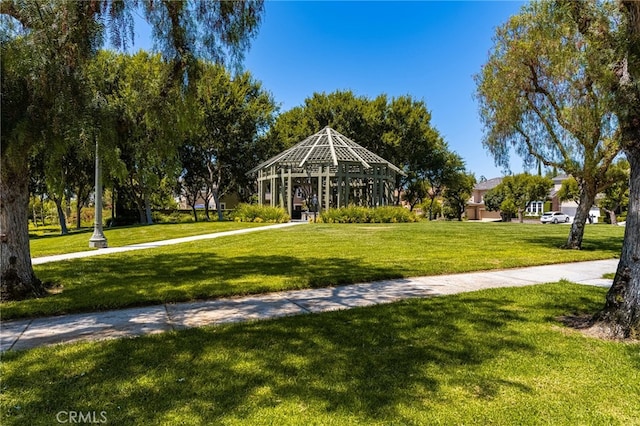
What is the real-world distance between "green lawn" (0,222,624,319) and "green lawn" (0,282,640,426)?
6.17 feet

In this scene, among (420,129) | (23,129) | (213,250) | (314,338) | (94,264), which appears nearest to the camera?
(314,338)

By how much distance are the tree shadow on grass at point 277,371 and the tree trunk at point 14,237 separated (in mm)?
2704

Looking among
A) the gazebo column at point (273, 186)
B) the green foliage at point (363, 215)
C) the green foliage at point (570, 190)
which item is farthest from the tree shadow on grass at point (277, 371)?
the green foliage at point (570, 190)

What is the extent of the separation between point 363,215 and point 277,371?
65.0ft

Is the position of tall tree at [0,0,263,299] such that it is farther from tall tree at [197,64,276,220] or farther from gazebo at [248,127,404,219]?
tall tree at [197,64,276,220]

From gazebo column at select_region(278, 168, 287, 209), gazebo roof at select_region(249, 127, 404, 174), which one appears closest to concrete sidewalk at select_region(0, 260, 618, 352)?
gazebo roof at select_region(249, 127, 404, 174)

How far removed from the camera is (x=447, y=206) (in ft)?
166

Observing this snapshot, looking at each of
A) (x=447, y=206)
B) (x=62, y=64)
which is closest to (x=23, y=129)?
(x=62, y=64)

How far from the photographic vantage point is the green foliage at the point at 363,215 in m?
22.7

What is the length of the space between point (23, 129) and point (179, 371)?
3622 millimetres

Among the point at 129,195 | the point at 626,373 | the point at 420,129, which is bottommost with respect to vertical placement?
A: the point at 626,373

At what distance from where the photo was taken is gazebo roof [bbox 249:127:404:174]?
82.2 ft

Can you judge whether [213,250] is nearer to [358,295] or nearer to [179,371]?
[358,295]

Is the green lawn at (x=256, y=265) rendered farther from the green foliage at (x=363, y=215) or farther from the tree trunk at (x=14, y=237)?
the green foliage at (x=363, y=215)
